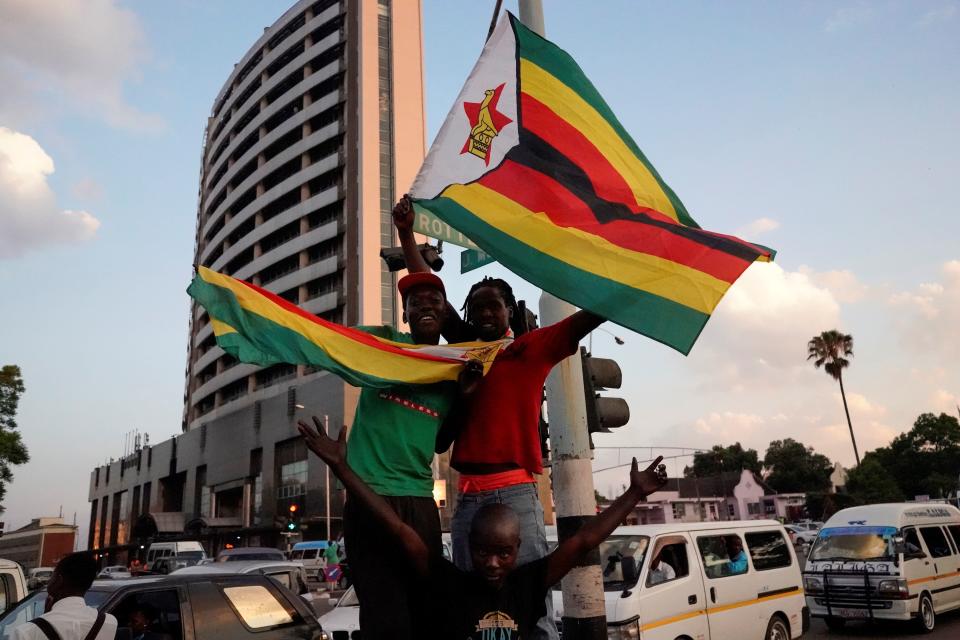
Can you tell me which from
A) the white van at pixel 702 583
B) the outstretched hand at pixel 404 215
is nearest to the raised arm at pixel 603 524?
the outstretched hand at pixel 404 215

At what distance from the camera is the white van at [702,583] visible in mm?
7332

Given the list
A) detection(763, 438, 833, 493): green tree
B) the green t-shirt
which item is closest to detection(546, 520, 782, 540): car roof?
the green t-shirt

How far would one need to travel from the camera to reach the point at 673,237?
139 inches

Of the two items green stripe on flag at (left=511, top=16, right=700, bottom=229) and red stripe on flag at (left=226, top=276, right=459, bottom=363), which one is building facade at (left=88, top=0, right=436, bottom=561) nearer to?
green stripe on flag at (left=511, top=16, right=700, bottom=229)

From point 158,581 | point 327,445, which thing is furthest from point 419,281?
point 158,581

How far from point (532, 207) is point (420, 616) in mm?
2015

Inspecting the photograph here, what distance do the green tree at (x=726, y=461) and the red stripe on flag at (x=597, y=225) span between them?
3618 inches

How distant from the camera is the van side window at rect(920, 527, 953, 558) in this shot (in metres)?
13.1

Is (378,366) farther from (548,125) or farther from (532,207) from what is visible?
(548,125)

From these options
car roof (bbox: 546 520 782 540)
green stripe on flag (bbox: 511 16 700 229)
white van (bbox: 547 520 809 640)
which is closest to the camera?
green stripe on flag (bbox: 511 16 700 229)

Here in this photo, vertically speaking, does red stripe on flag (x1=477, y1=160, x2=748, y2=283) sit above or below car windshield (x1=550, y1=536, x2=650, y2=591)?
above

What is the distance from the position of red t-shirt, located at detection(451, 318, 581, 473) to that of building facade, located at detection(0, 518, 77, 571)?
9559 centimetres

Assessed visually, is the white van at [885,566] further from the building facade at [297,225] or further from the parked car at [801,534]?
the building facade at [297,225]

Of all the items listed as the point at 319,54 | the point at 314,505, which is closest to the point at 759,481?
the point at 314,505
